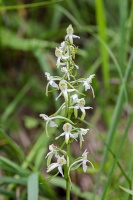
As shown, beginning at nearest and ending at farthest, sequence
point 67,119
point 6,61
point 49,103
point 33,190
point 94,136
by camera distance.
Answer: point 67,119
point 33,190
point 94,136
point 49,103
point 6,61

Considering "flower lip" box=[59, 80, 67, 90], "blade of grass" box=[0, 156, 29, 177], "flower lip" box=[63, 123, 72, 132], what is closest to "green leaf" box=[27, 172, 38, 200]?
"blade of grass" box=[0, 156, 29, 177]

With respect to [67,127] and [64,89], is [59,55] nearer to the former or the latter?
[64,89]

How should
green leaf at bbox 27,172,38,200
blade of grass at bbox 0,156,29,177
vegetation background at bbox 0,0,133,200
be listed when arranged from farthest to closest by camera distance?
vegetation background at bbox 0,0,133,200 → blade of grass at bbox 0,156,29,177 → green leaf at bbox 27,172,38,200

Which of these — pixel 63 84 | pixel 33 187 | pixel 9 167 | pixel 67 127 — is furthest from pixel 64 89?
pixel 9 167

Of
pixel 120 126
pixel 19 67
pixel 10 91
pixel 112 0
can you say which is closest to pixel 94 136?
pixel 120 126

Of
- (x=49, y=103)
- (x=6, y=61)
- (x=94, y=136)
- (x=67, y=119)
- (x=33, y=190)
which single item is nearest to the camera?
(x=67, y=119)

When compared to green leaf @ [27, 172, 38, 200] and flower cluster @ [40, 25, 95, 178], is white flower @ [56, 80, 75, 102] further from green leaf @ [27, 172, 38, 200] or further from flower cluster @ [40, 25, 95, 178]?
green leaf @ [27, 172, 38, 200]

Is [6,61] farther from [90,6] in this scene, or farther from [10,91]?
[90,6]
